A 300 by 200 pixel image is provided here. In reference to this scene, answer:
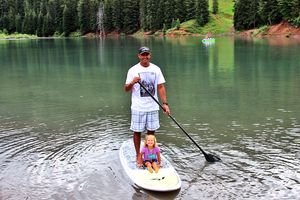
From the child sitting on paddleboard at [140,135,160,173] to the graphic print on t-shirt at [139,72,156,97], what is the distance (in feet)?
3.59

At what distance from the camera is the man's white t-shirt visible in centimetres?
1014

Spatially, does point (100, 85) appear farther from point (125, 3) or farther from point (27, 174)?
point (125, 3)

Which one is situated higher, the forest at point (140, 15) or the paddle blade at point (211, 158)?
the forest at point (140, 15)

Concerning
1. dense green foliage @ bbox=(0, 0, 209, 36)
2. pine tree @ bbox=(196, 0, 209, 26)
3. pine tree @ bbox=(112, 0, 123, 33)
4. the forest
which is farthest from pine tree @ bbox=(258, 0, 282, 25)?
pine tree @ bbox=(112, 0, 123, 33)

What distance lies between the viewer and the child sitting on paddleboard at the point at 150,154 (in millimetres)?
10117

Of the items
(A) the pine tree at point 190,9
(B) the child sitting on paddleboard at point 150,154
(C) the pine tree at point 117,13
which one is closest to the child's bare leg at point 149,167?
(B) the child sitting on paddleboard at point 150,154

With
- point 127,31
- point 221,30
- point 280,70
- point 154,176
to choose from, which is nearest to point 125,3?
point 127,31

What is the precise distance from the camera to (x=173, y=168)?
10.3 meters

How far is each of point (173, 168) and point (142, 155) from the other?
0.85 m

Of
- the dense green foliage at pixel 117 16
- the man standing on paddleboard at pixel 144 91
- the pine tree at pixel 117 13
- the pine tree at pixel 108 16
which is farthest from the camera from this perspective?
the pine tree at pixel 108 16

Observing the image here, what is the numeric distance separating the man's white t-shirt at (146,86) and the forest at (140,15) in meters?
88.7

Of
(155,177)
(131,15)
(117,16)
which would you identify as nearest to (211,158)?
(155,177)

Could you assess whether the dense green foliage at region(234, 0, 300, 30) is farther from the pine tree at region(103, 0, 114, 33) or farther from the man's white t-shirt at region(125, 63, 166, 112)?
the man's white t-shirt at region(125, 63, 166, 112)

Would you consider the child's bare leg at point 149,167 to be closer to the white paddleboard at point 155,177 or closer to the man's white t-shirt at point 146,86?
the white paddleboard at point 155,177
